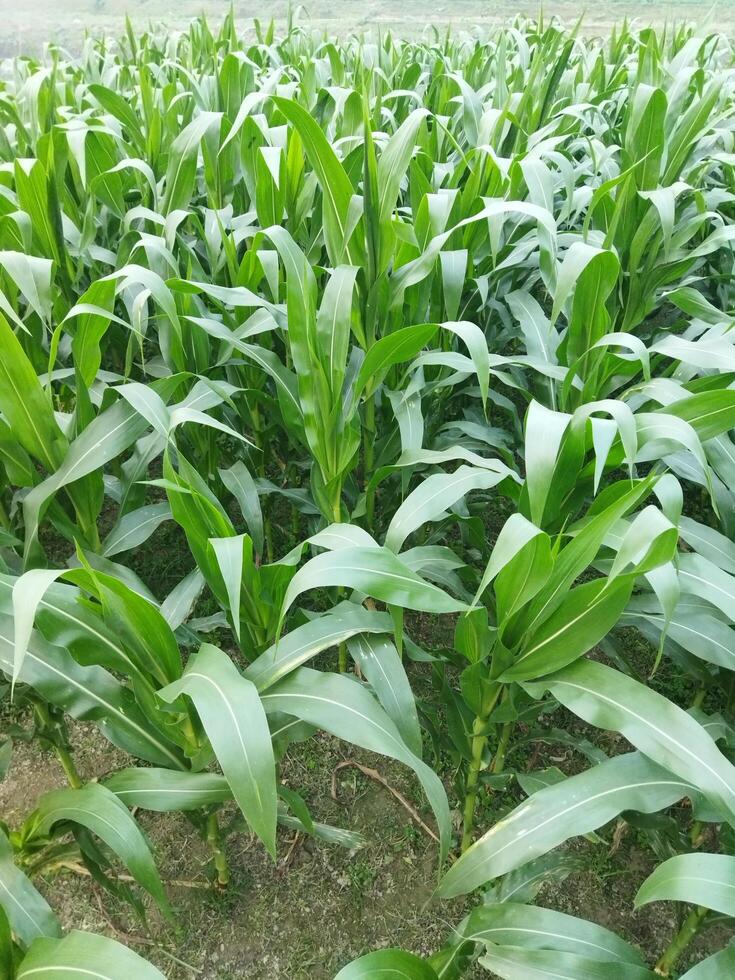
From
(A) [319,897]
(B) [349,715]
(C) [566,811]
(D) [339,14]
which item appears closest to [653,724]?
(C) [566,811]

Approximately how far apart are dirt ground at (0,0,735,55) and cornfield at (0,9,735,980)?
4.04 metres

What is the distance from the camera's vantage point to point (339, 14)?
5.59 meters

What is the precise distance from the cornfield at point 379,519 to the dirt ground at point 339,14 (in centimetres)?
404

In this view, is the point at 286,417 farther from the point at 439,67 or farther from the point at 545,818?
the point at 439,67

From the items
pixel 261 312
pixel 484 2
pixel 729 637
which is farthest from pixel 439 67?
pixel 484 2

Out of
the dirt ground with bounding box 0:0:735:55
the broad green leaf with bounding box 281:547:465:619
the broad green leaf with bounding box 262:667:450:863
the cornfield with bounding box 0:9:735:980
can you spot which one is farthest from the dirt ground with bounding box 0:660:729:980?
the dirt ground with bounding box 0:0:735:55

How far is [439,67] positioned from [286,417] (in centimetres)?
215

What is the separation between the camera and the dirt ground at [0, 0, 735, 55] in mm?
4723

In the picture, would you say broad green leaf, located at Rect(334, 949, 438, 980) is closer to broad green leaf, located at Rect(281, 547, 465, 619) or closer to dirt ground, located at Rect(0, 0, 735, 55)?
broad green leaf, located at Rect(281, 547, 465, 619)

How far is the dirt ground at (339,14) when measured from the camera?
4.72 m

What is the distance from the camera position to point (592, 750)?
1049mm

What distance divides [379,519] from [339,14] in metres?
6.07

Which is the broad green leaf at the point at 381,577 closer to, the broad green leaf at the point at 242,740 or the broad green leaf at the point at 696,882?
the broad green leaf at the point at 242,740

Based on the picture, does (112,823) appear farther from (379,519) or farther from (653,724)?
(379,519)
